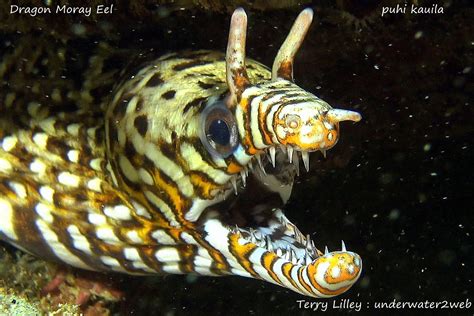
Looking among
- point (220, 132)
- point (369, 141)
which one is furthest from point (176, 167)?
point (369, 141)

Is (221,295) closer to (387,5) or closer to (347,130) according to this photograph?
(347,130)

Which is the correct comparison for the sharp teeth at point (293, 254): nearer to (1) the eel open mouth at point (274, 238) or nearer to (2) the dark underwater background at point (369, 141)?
(1) the eel open mouth at point (274, 238)

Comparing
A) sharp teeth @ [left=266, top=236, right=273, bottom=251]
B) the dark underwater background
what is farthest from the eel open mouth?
the dark underwater background

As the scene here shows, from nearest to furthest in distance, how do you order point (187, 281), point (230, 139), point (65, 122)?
point (230, 139)
point (65, 122)
point (187, 281)

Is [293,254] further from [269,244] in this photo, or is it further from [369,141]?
[369,141]

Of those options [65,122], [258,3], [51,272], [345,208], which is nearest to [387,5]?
[258,3]

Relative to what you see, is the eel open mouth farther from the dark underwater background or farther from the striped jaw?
the dark underwater background
